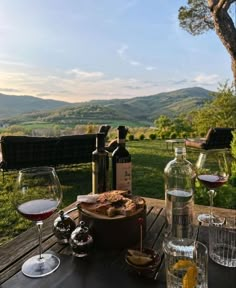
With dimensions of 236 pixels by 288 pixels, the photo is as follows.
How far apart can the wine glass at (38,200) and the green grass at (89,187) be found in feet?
1.41

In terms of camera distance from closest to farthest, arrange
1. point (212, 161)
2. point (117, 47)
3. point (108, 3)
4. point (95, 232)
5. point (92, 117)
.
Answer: point (95, 232) < point (212, 161) < point (108, 3) < point (117, 47) < point (92, 117)

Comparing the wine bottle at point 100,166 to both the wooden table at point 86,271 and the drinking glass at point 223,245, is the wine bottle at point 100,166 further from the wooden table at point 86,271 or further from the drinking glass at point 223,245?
the drinking glass at point 223,245

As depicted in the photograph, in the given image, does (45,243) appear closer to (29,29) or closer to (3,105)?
(29,29)

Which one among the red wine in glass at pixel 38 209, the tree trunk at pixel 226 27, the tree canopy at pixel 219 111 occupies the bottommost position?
the red wine in glass at pixel 38 209

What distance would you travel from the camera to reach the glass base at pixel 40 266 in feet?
2.67

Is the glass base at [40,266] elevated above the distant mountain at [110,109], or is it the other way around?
the distant mountain at [110,109]

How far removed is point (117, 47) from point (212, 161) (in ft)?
61.9

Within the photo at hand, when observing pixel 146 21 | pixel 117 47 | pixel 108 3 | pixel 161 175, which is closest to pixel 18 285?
pixel 161 175

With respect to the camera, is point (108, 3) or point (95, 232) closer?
point (95, 232)

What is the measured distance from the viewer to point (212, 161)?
50.7 inches

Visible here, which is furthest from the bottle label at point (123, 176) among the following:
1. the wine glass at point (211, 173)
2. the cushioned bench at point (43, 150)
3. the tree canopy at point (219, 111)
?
the tree canopy at point (219, 111)

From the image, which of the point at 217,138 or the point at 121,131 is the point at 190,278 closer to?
the point at 121,131

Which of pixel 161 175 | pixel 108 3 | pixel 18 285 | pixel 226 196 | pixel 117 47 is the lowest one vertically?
pixel 161 175

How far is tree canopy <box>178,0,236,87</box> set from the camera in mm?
5715
